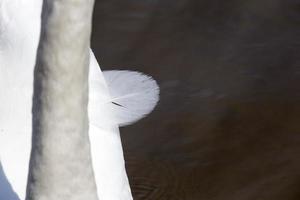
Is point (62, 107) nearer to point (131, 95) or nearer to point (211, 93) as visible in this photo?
point (131, 95)

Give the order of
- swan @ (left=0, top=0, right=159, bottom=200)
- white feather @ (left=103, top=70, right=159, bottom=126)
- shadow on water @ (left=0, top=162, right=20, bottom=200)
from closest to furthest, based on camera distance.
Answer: shadow on water @ (left=0, top=162, right=20, bottom=200) → swan @ (left=0, top=0, right=159, bottom=200) → white feather @ (left=103, top=70, right=159, bottom=126)

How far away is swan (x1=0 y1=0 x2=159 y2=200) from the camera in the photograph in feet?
9.95

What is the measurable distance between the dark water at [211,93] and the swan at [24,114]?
0.43 m

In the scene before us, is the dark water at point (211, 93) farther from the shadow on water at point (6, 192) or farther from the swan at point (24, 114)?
the shadow on water at point (6, 192)

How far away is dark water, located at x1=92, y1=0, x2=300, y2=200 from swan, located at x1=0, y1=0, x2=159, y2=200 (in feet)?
1.40

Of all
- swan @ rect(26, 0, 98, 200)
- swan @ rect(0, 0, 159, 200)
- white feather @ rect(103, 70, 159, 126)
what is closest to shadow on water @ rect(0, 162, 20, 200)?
swan @ rect(0, 0, 159, 200)

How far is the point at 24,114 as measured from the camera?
3156 millimetres

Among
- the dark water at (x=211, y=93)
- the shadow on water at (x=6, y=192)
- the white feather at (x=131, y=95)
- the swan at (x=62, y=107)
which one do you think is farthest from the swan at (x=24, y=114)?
the swan at (x=62, y=107)

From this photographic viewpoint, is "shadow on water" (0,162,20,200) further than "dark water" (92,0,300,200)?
No

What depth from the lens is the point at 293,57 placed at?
4672 millimetres

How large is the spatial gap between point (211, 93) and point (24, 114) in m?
1.45

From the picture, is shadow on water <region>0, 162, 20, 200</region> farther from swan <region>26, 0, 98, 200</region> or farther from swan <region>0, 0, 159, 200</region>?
swan <region>26, 0, 98, 200</region>

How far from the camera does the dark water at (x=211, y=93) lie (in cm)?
394

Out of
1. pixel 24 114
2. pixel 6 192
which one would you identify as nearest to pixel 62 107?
pixel 6 192
